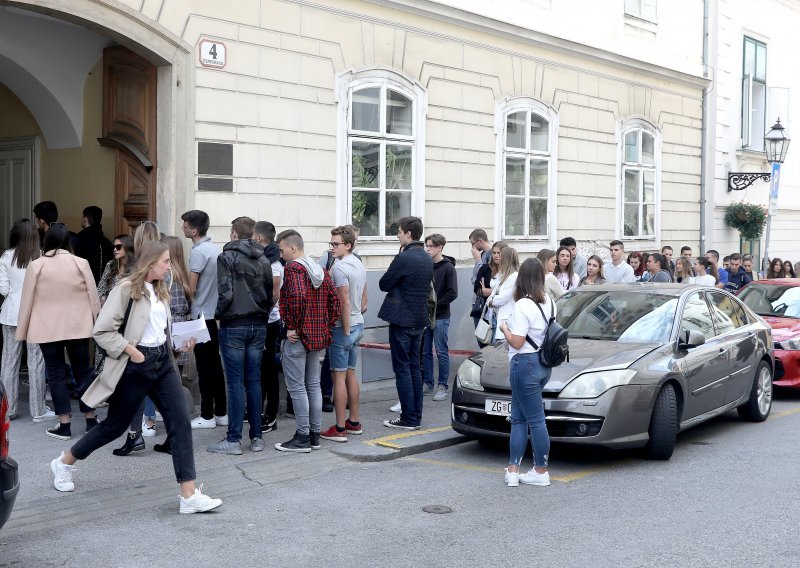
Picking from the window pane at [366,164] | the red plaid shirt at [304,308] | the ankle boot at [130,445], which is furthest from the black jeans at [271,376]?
the window pane at [366,164]

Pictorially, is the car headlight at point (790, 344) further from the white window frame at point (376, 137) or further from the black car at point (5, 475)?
the black car at point (5, 475)

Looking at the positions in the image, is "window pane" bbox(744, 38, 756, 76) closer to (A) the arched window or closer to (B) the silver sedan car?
(A) the arched window

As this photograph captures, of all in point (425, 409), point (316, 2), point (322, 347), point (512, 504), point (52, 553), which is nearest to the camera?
point (52, 553)

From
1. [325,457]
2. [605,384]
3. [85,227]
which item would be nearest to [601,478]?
[605,384]

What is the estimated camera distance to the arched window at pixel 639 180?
56.4 ft

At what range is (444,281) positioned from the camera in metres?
11.1

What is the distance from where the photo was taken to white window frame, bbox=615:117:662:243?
16969 mm

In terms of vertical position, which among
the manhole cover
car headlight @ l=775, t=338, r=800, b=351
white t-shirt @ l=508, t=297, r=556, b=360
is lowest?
the manhole cover

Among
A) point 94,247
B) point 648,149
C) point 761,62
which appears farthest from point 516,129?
point 761,62

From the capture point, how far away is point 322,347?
8320 millimetres

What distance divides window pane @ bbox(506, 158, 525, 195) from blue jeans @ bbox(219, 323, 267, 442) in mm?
7077

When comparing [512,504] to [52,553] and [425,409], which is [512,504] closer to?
[52,553]

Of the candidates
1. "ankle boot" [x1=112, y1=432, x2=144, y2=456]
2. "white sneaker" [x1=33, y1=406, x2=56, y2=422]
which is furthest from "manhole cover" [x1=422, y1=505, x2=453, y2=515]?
"white sneaker" [x1=33, y1=406, x2=56, y2=422]

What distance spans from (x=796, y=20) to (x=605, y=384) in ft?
59.5
